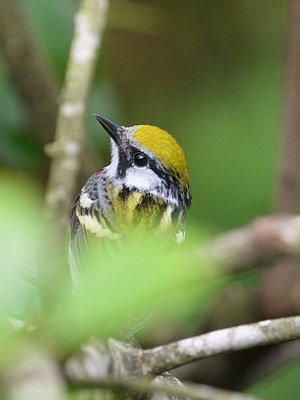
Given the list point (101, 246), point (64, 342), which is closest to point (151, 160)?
point (101, 246)

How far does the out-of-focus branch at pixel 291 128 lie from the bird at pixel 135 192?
0.41m

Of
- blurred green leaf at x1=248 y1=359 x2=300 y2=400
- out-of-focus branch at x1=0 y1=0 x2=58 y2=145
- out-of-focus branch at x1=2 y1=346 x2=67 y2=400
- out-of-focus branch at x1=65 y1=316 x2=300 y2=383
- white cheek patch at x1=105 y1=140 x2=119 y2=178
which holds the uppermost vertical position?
out-of-focus branch at x1=0 y1=0 x2=58 y2=145

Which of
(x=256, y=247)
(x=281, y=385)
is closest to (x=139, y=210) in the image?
(x=281, y=385)

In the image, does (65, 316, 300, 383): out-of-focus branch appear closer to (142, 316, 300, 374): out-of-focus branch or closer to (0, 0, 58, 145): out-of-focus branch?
(142, 316, 300, 374): out-of-focus branch

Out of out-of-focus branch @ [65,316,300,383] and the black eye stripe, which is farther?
the black eye stripe

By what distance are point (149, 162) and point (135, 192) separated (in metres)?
0.14

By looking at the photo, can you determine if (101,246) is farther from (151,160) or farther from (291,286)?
(291,286)

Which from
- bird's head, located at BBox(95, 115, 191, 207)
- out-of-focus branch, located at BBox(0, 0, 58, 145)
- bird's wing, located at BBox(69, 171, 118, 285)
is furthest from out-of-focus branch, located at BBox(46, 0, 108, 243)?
out-of-focus branch, located at BBox(0, 0, 58, 145)

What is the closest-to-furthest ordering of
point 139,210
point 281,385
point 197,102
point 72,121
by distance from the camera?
point 72,121
point 139,210
point 281,385
point 197,102

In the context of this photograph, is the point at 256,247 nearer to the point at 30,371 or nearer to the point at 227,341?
the point at 30,371

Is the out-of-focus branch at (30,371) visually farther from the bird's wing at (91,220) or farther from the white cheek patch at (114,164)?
the white cheek patch at (114,164)

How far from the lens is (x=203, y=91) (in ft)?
16.2

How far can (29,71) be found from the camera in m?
3.45

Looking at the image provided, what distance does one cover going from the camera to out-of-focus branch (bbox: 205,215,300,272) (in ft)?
3.83
